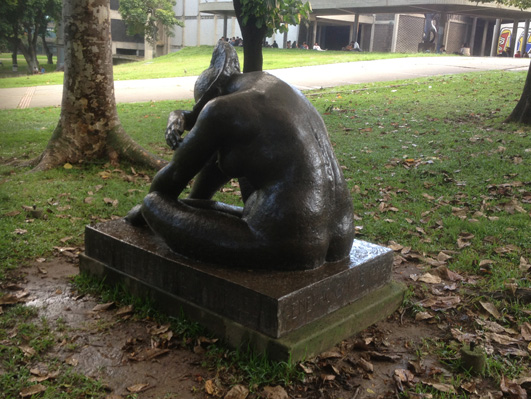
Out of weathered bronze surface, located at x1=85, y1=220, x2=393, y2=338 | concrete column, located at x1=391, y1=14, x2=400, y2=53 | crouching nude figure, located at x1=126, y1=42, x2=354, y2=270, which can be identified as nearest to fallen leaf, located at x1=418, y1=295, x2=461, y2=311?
weathered bronze surface, located at x1=85, y1=220, x2=393, y2=338

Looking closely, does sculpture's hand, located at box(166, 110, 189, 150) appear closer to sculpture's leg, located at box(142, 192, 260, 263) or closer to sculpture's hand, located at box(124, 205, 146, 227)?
sculpture's leg, located at box(142, 192, 260, 263)

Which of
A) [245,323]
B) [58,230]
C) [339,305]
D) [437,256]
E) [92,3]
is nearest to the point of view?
[245,323]

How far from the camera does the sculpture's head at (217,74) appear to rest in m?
3.72

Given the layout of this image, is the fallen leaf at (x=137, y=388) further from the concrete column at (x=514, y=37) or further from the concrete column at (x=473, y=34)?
the concrete column at (x=473, y=34)

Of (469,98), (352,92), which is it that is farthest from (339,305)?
(352,92)

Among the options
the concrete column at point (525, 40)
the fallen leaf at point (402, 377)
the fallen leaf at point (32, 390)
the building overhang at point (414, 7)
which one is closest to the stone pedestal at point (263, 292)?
the fallen leaf at point (402, 377)

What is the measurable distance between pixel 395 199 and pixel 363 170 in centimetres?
129

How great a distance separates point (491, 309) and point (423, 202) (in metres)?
2.63

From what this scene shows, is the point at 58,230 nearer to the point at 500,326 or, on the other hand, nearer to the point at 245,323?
the point at 245,323

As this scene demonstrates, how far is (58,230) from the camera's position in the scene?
549 centimetres

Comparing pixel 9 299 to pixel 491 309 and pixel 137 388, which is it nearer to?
pixel 137 388

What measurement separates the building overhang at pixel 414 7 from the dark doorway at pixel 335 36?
29.4ft

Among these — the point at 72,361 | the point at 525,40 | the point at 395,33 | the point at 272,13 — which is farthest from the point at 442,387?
the point at 395,33

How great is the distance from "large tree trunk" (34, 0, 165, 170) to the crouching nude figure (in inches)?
164
